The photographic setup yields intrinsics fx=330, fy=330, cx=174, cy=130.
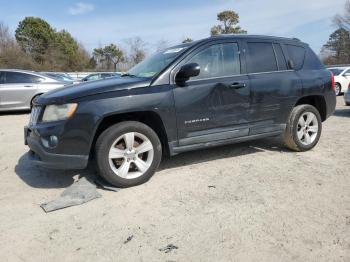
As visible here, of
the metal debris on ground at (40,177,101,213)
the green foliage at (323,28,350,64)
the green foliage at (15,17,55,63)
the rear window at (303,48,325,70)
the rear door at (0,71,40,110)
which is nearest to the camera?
the metal debris on ground at (40,177,101,213)

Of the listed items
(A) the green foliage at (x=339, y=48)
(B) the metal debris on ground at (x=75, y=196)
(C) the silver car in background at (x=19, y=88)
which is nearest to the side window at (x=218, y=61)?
(B) the metal debris on ground at (x=75, y=196)

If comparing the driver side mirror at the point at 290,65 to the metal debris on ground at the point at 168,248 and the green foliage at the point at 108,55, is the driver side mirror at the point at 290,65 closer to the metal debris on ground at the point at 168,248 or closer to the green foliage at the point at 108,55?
the metal debris on ground at the point at 168,248

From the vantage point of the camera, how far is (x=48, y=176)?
4.45m

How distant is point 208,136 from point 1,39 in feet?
168

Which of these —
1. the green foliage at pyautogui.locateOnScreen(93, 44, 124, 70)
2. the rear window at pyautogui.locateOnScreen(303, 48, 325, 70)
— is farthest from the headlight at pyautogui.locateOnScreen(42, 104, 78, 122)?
the green foliage at pyautogui.locateOnScreen(93, 44, 124, 70)

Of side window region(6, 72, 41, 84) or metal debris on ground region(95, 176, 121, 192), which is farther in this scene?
side window region(6, 72, 41, 84)

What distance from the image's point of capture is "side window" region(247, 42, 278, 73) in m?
4.77

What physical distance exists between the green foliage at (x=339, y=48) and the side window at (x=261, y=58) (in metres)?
45.3

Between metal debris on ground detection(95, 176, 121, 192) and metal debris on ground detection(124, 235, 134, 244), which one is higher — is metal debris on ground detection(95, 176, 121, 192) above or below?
above

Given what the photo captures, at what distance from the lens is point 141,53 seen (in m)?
55.6

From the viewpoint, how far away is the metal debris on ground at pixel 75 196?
3.52 m

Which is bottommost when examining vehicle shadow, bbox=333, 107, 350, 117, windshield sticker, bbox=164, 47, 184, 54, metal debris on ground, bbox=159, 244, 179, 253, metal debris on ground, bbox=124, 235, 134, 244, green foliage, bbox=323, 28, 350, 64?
metal debris on ground, bbox=159, 244, 179, 253

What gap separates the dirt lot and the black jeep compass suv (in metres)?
0.41

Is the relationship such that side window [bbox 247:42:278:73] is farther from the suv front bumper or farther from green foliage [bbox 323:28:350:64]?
green foliage [bbox 323:28:350:64]
